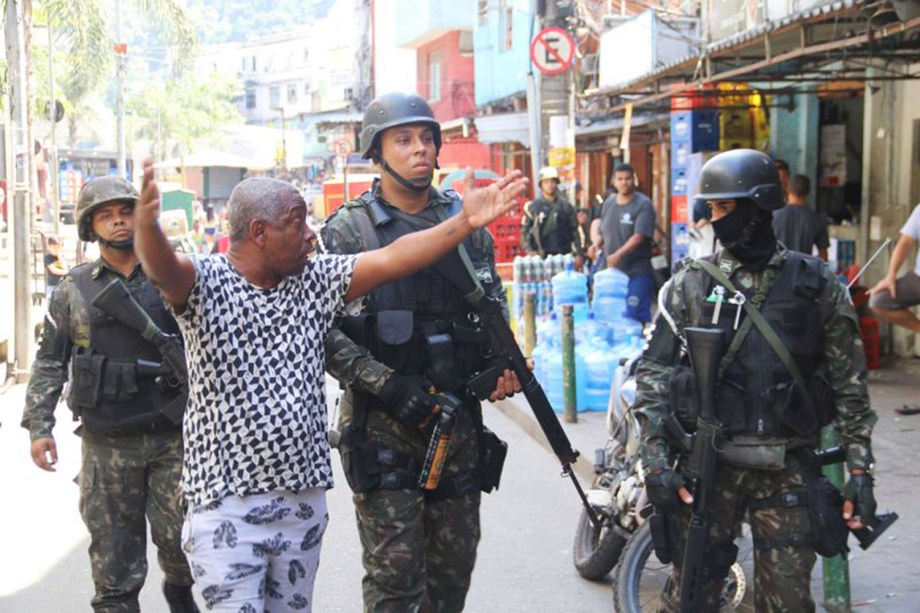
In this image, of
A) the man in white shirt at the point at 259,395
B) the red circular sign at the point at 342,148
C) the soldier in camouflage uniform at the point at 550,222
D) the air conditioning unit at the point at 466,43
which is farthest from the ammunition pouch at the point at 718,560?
the air conditioning unit at the point at 466,43

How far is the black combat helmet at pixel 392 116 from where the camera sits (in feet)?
14.9

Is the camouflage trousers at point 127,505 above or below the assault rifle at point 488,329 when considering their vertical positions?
below

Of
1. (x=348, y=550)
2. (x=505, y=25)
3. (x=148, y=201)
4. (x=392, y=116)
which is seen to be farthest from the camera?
(x=505, y=25)

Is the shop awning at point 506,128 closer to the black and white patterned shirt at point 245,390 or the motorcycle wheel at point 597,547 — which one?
the motorcycle wheel at point 597,547

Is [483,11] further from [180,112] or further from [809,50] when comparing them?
[180,112]

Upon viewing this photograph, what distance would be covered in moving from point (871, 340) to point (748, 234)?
8.04m

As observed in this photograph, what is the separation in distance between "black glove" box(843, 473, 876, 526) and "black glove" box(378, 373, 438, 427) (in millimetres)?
1364

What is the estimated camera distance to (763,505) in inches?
163

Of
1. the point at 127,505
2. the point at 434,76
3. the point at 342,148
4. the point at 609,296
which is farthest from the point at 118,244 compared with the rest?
the point at 434,76

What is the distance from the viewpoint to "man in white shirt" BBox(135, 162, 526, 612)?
140 inches

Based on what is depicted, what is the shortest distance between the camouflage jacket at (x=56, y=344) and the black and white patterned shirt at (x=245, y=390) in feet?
5.36

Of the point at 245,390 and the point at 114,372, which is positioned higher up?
the point at 245,390

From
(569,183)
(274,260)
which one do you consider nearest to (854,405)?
(274,260)

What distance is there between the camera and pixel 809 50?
888cm
